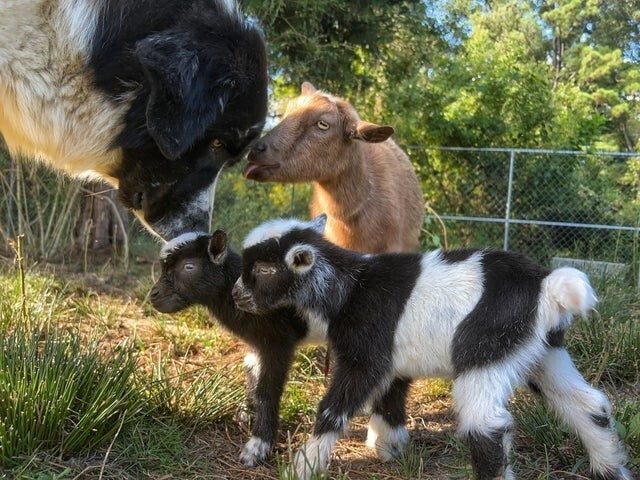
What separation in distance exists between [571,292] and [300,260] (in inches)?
53.3

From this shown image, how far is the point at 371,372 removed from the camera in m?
3.37

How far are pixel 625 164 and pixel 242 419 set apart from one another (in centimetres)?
1214

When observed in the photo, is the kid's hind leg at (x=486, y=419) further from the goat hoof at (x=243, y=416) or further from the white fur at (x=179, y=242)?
the white fur at (x=179, y=242)

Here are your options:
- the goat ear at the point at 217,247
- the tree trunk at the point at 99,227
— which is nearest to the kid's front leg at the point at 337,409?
the goat ear at the point at 217,247

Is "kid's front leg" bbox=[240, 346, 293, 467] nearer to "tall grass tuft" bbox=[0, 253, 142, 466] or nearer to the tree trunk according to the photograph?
"tall grass tuft" bbox=[0, 253, 142, 466]

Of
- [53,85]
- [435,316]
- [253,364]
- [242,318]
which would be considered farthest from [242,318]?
[53,85]

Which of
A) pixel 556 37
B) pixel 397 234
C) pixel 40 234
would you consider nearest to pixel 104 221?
pixel 40 234

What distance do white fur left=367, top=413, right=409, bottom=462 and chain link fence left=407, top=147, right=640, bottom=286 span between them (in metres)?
9.07

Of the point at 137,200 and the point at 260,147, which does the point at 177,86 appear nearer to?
the point at 137,200

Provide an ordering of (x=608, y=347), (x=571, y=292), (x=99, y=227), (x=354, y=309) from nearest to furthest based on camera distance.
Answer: (x=571, y=292), (x=354, y=309), (x=608, y=347), (x=99, y=227)

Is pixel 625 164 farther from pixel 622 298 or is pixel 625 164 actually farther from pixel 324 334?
pixel 324 334

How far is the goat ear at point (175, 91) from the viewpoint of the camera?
10.4ft

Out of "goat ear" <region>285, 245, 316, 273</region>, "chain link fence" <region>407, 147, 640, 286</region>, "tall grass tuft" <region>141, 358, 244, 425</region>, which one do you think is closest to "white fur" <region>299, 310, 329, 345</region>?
"goat ear" <region>285, 245, 316, 273</region>

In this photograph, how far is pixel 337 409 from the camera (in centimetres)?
332
